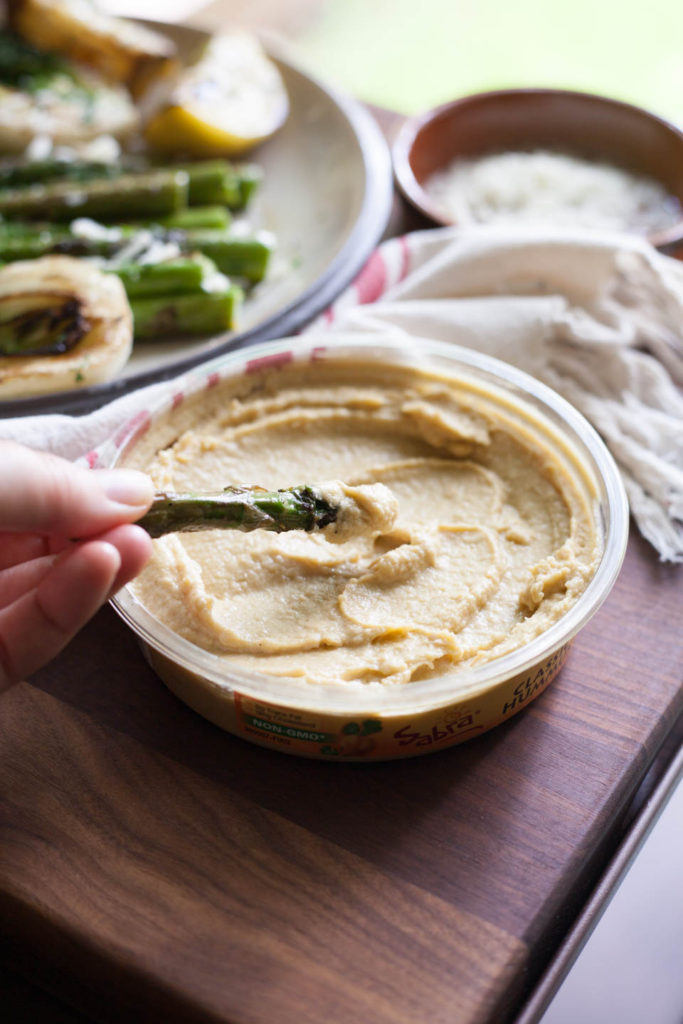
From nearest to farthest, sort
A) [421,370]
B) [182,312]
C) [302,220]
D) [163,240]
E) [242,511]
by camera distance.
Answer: [242,511] → [421,370] → [182,312] → [163,240] → [302,220]

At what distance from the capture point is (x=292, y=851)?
170 cm

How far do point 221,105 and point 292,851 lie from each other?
105 inches

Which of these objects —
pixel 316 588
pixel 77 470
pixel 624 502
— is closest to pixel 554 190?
pixel 624 502

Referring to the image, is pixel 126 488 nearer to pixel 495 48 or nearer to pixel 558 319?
pixel 558 319

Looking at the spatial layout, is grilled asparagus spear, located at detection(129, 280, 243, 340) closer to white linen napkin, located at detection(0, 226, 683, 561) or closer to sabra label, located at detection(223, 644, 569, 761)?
white linen napkin, located at detection(0, 226, 683, 561)

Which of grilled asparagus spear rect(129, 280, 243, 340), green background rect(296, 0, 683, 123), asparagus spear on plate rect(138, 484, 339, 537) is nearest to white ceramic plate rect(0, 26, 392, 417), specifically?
grilled asparagus spear rect(129, 280, 243, 340)

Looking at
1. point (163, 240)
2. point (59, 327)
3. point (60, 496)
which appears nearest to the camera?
point (60, 496)

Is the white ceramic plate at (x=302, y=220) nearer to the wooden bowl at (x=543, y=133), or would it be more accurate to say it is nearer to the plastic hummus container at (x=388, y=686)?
the wooden bowl at (x=543, y=133)

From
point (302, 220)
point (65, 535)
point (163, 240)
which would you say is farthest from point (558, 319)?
point (65, 535)

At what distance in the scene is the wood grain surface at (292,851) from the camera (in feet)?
5.07

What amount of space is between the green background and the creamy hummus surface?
284 cm

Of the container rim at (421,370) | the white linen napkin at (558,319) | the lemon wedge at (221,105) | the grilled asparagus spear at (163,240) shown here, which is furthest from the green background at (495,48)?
the container rim at (421,370)

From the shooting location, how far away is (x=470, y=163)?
3.43 m

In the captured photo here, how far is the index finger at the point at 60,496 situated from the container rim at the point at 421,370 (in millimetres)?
259
